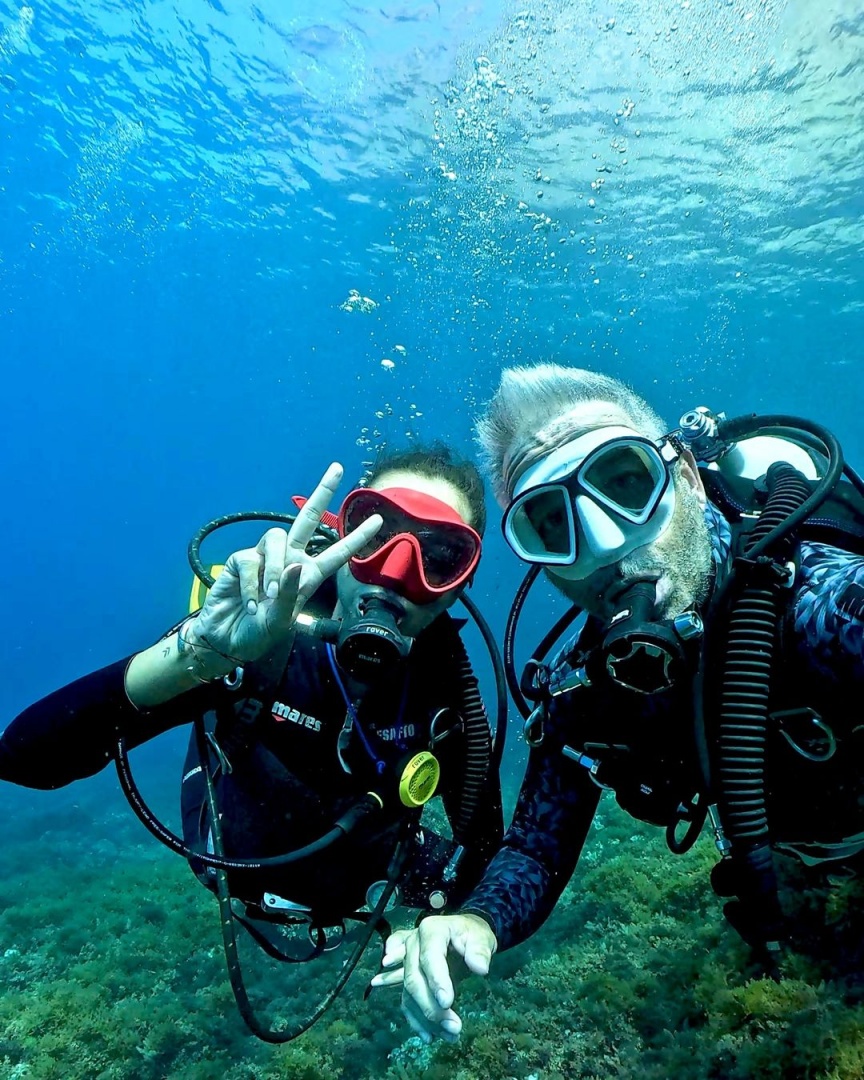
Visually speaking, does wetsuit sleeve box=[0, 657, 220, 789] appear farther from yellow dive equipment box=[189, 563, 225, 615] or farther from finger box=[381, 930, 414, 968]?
finger box=[381, 930, 414, 968]

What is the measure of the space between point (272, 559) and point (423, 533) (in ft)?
4.02

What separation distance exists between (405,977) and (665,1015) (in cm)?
339

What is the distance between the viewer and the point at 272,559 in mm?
2264

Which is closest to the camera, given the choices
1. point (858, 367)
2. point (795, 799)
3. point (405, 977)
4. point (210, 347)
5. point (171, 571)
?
point (405, 977)

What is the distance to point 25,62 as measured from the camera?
1950 cm

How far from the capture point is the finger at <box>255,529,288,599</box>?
2240 mm

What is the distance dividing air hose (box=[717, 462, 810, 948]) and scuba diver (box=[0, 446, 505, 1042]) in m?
1.35

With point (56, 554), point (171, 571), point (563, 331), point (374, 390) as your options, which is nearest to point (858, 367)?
point (563, 331)

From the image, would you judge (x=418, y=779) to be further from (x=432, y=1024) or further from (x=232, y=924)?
(x=432, y=1024)

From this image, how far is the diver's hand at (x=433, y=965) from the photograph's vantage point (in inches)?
74.4

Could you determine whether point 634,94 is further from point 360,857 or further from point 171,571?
point 171,571

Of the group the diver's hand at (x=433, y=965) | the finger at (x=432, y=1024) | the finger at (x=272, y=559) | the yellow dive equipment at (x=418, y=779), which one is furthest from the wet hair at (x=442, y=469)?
the finger at (x=432, y=1024)

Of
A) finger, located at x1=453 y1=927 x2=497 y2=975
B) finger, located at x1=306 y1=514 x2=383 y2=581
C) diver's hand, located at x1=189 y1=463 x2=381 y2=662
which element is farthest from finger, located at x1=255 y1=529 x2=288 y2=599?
finger, located at x1=453 y1=927 x2=497 y2=975

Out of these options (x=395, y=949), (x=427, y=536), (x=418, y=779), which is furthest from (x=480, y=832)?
(x=427, y=536)
